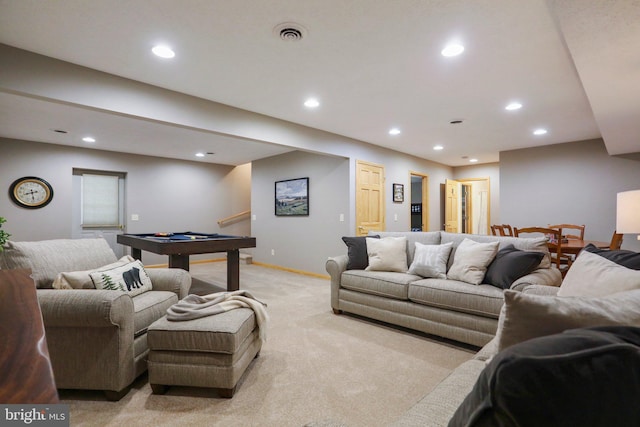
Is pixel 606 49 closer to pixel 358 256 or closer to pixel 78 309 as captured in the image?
pixel 358 256

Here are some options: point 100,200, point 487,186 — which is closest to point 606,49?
point 487,186

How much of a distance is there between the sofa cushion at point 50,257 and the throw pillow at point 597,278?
314cm

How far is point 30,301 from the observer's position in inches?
30.2

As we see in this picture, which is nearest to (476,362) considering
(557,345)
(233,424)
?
(557,345)

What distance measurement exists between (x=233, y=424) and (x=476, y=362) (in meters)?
1.29

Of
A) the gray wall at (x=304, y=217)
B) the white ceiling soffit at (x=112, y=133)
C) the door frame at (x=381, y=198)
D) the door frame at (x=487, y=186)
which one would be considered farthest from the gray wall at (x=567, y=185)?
the white ceiling soffit at (x=112, y=133)

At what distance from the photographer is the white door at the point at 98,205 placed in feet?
19.8

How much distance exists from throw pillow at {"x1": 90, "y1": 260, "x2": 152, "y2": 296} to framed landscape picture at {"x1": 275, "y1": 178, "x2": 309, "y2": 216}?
3627mm

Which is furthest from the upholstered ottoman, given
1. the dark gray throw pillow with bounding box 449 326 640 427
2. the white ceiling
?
the white ceiling

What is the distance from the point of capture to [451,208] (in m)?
7.77

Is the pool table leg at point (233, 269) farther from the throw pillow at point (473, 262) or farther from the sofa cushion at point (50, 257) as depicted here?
the throw pillow at point (473, 262)

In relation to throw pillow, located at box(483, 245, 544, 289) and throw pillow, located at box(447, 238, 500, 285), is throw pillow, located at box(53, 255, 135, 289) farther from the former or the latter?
throw pillow, located at box(483, 245, 544, 289)

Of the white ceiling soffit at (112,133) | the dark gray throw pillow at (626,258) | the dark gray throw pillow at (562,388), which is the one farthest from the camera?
the white ceiling soffit at (112,133)

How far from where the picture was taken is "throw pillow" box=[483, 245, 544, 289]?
2537 mm
